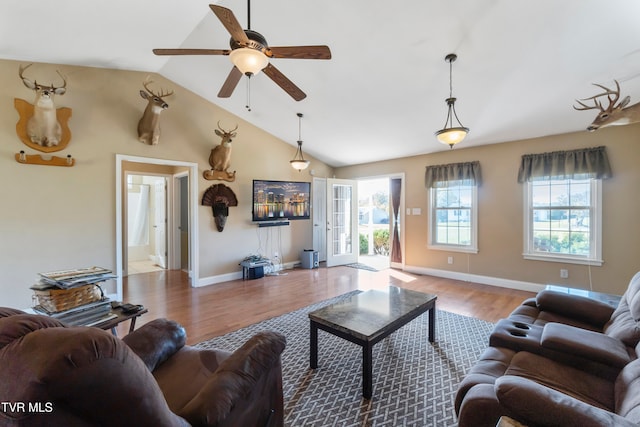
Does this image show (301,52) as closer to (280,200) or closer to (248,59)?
(248,59)

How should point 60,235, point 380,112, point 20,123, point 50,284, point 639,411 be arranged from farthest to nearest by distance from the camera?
point 380,112 → point 60,235 → point 20,123 → point 50,284 → point 639,411

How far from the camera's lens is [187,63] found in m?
3.88

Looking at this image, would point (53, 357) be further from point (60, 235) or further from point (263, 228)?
point (263, 228)

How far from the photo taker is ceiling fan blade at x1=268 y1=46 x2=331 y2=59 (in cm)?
201

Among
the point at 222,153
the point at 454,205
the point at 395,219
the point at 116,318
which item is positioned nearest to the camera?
the point at 116,318

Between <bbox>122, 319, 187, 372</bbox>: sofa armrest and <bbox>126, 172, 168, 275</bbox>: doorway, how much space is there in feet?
18.2

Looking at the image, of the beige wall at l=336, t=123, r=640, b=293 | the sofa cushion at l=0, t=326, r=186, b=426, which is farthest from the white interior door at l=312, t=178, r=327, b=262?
the sofa cushion at l=0, t=326, r=186, b=426

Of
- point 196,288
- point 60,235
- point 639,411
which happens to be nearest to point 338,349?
point 639,411

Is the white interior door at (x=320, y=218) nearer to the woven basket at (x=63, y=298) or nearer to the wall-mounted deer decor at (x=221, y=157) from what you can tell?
the wall-mounted deer decor at (x=221, y=157)

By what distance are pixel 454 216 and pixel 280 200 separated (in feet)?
11.0

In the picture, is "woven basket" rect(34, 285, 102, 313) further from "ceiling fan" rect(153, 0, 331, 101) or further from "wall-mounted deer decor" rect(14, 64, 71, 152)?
"wall-mounted deer decor" rect(14, 64, 71, 152)

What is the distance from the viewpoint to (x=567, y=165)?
3949mm

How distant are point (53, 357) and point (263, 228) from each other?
199 inches

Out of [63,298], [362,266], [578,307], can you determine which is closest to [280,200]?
[362,266]
